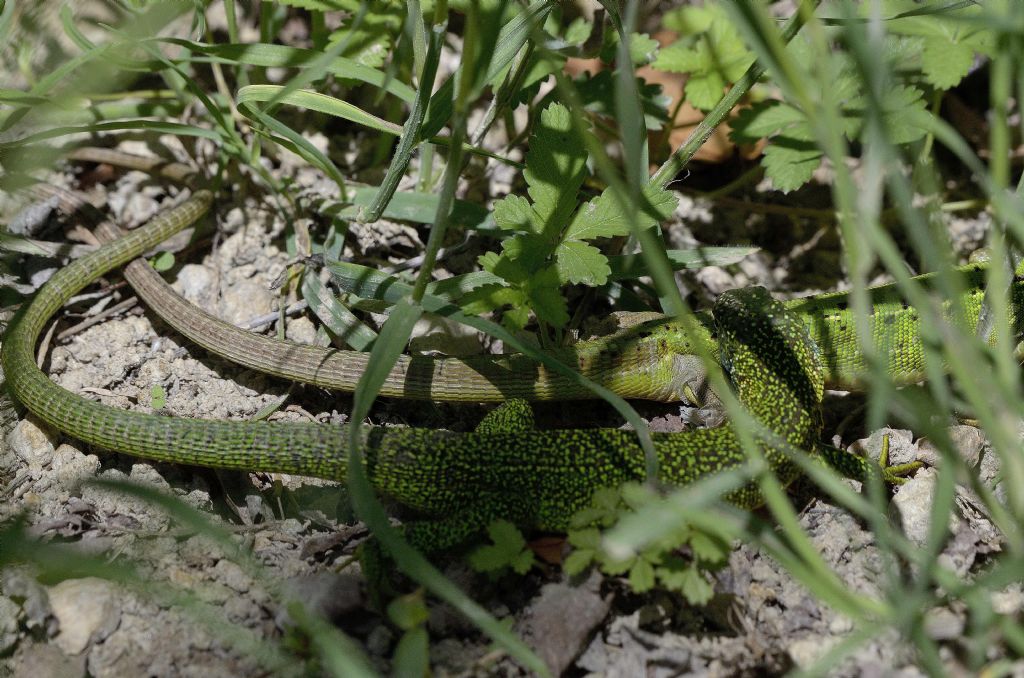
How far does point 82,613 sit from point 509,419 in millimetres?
1666

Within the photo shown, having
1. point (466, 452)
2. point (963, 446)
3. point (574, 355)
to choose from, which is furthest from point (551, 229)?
point (963, 446)

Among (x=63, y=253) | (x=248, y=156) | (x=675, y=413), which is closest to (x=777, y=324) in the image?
(x=675, y=413)

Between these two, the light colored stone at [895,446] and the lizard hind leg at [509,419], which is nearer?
the lizard hind leg at [509,419]

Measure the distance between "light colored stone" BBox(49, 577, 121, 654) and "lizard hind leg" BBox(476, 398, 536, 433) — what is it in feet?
4.78

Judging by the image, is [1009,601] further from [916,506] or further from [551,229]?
[551,229]

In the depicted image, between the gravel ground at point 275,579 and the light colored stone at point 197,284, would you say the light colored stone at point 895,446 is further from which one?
the light colored stone at point 197,284

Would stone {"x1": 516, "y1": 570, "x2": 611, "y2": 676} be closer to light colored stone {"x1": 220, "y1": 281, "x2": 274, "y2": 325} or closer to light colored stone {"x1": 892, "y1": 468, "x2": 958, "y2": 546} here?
light colored stone {"x1": 892, "y1": 468, "x2": 958, "y2": 546}

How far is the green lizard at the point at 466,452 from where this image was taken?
3.01 meters

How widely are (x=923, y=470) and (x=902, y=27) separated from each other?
6.43 ft

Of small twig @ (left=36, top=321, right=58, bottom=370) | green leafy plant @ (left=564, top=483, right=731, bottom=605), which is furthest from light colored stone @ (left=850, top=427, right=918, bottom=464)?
small twig @ (left=36, top=321, right=58, bottom=370)

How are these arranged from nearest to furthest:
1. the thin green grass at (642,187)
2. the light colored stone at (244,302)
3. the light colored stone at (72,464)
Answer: the thin green grass at (642,187), the light colored stone at (72,464), the light colored stone at (244,302)

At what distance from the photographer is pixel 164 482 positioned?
3.33m

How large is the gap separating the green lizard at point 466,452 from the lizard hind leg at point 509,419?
0.06 metres

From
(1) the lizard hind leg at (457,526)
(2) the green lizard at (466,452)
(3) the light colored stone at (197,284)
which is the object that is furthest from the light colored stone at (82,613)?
(3) the light colored stone at (197,284)
